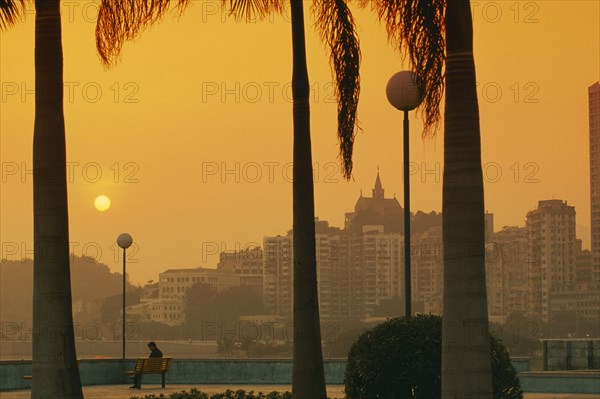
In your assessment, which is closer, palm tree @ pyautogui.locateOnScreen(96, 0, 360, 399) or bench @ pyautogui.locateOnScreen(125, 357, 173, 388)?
palm tree @ pyautogui.locateOnScreen(96, 0, 360, 399)

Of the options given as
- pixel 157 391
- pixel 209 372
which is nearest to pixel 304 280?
pixel 157 391

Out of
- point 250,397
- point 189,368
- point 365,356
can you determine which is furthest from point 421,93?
point 189,368

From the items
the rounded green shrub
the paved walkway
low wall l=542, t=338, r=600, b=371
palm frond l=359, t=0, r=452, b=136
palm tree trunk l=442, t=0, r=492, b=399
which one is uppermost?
palm frond l=359, t=0, r=452, b=136

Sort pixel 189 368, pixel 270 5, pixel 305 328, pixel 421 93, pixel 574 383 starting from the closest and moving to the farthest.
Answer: pixel 421 93 < pixel 305 328 < pixel 270 5 < pixel 574 383 < pixel 189 368

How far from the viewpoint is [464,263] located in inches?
464

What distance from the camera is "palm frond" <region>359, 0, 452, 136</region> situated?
46.0ft

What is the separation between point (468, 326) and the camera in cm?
1179

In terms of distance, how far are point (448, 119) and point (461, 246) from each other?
129cm

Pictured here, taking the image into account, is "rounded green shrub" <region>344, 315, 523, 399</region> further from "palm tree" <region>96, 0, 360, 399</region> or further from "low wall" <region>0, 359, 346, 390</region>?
"low wall" <region>0, 359, 346, 390</region>

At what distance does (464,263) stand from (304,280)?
6150 mm

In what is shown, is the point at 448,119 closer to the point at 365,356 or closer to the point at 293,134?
the point at 365,356

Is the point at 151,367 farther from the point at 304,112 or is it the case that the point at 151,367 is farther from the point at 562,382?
the point at 304,112

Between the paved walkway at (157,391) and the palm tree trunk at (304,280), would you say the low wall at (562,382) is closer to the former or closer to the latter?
the paved walkway at (157,391)

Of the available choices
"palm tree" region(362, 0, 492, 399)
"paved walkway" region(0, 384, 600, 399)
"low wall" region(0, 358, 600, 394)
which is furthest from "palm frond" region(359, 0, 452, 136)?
"low wall" region(0, 358, 600, 394)
